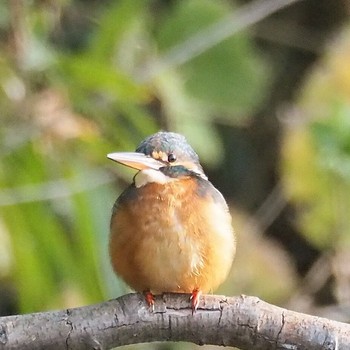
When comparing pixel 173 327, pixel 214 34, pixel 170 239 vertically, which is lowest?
pixel 173 327

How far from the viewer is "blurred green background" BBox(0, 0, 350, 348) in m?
2.49

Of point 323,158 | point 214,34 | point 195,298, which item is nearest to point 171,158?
point 195,298

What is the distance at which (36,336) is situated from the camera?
4.98ft

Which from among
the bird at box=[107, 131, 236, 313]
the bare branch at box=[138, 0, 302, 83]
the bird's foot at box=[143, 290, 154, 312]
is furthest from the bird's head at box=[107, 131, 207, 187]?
the bare branch at box=[138, 0, 302, 83]

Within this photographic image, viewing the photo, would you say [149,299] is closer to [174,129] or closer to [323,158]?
[323,158]

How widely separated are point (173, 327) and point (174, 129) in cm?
161

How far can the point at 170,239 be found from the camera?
1657mm

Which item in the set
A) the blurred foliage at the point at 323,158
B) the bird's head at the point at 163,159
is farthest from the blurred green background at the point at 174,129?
the bird's head at the point at 163,159

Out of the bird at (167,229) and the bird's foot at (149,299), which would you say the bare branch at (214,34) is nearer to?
the bird at (167,229)

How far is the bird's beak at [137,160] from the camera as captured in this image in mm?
1686

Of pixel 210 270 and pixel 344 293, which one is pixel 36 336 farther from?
pixel 344 293

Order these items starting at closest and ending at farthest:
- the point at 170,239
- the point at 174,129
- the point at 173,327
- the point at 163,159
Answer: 1. the point at 173,327
2. the point at 170,239
3. the point at 163,159
4. the point at 174,129

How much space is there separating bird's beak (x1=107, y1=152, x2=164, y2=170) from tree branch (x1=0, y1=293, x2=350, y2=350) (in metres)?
0.24

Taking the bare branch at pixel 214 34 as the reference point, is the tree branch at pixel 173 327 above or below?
below
